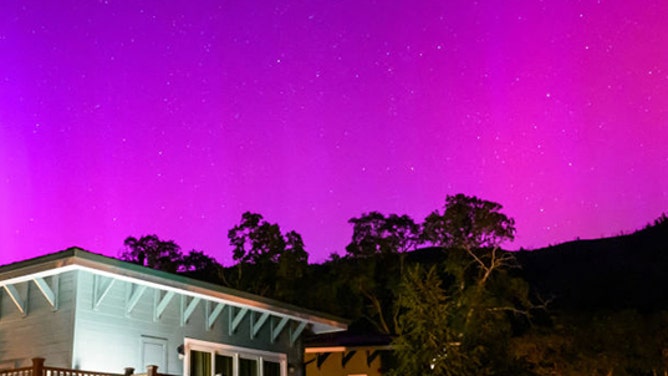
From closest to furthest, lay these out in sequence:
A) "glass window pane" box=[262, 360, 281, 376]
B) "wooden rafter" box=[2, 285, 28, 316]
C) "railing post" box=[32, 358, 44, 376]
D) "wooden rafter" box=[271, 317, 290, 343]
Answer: "railing post" box=[32, 358, 44, 376] → "wooden rafter" box=[2, 285, 28, 316] → "glass window pane" box=[262, 360, 281, 376] → "wooden rafter" box=[271, 317, 290, 343]

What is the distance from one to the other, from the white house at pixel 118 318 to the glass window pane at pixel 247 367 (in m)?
0.02

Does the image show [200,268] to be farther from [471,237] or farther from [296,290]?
[471,237]

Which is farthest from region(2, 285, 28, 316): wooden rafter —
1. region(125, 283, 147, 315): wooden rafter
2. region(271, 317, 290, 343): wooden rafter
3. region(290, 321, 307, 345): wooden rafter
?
region(290, 321, 307, 345): wooden rafter

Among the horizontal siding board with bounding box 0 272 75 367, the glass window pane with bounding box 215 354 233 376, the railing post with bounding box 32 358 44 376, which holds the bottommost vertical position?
the railing post with bounding box 32 358 44 376

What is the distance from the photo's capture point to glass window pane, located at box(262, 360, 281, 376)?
20.0 metres

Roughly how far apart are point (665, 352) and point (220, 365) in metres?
19.6

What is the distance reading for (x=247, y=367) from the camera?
1941cm

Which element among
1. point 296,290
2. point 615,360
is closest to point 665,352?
point 615,360

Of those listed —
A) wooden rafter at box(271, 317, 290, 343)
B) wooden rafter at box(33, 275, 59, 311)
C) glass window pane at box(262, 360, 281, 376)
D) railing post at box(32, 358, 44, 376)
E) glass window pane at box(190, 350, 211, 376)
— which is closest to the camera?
railing post at box(32, 358, 44, 376)

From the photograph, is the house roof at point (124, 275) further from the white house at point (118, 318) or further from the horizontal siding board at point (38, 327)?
the horizontal siding board at point (38, 327)

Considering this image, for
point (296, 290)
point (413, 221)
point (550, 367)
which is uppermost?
point (413, 221)

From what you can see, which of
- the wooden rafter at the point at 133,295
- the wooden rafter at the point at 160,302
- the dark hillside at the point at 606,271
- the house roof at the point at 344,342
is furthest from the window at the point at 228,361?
the dark hillside at the point at 606,271

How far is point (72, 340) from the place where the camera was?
14812 millimetres

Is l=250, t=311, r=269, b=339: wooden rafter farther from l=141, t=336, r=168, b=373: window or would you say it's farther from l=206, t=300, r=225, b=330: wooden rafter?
l=141, t=336, r=168, b=373: window
